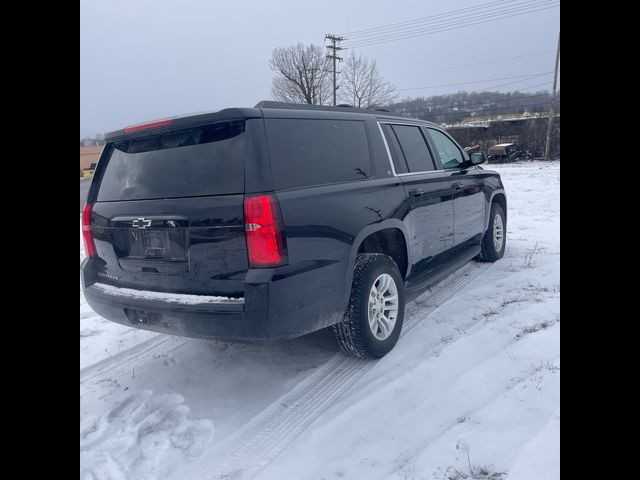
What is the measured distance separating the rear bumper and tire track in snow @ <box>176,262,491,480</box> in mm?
487

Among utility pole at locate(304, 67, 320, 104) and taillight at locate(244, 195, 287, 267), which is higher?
utility pole at locate(304, 67, 320, 104)

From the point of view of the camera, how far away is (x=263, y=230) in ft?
9.07

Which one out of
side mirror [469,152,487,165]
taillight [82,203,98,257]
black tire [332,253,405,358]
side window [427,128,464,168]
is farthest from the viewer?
side mirror [469,152,487,165]

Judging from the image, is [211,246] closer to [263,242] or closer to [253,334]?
[263,242]

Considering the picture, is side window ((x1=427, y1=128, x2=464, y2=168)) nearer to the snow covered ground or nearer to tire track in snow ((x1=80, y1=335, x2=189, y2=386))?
the snow covered ground

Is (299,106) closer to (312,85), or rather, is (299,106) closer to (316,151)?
(316,151)

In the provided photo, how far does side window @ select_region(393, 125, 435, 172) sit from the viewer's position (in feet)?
14.2

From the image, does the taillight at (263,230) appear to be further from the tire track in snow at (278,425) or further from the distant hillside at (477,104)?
the distant hillside at (477,104)

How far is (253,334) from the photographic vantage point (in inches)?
111

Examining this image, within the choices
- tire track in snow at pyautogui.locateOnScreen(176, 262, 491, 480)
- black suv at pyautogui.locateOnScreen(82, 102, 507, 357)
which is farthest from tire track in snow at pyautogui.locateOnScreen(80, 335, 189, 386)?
tire track in snow at pyautogui.locateOnScreen(176, 262, 491, 480)

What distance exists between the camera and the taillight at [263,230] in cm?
276

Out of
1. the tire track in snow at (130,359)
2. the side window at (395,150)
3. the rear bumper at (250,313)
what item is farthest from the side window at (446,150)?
the tire track in snow at (130,359)

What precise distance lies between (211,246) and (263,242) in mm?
334

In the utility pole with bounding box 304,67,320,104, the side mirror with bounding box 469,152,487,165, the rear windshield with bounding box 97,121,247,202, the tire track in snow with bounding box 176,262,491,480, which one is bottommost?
the tire track in snow with bounding box 176,262,491,480
